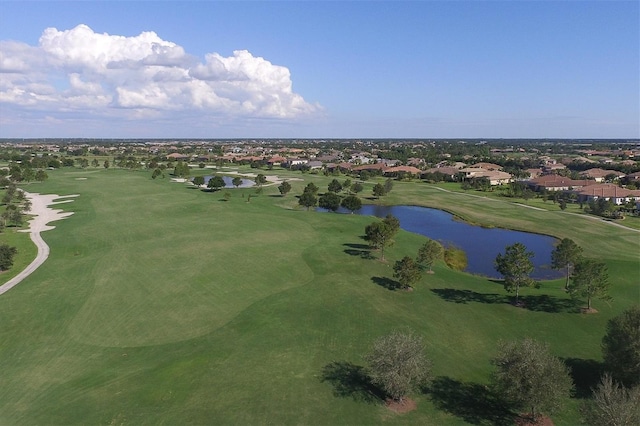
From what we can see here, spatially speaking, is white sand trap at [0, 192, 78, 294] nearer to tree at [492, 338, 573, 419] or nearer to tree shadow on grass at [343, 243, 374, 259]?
tree shadow on grass at [343, 243, 374, 259]

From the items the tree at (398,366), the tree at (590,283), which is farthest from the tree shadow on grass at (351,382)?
the tree at (590,283)

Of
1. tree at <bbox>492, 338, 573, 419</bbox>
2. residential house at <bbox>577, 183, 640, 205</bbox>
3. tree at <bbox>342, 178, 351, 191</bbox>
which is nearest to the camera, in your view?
tree at <bbox>492, 338, 573, 419</bbox>

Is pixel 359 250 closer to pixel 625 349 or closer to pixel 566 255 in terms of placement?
pixel 566 255

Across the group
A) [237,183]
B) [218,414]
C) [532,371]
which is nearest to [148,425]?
[218,414]

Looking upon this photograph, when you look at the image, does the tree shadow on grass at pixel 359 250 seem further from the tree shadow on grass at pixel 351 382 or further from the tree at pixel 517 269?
the tree shadow on grass at pixel 351 382

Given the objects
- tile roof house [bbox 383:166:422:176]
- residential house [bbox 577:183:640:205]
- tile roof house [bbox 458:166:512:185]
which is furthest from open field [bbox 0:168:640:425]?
tile roof house [bbox 383:166:422:176]

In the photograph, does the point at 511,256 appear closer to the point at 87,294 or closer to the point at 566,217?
the point at 87,294
